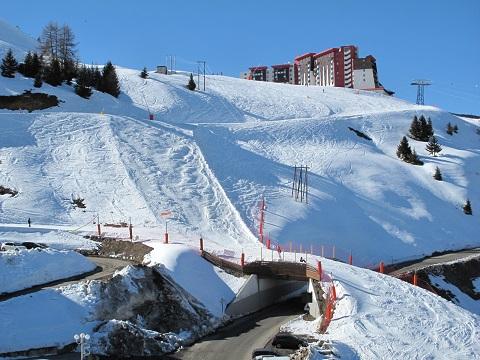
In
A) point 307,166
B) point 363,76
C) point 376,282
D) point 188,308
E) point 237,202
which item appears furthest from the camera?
point 363,76

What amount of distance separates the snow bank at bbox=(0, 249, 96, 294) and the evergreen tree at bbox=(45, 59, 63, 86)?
34591 millimetres

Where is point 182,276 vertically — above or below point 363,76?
below

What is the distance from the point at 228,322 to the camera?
23156mm

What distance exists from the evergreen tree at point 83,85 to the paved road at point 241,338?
34810 mm

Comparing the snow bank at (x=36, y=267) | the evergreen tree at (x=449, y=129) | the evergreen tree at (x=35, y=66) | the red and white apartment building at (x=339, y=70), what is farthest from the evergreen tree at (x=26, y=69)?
the red and white apartment building at (x=339, y=70)

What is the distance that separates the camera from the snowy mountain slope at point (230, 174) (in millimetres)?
35219

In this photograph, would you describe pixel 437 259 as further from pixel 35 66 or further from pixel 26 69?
pixel 26 69

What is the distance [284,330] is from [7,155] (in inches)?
1024

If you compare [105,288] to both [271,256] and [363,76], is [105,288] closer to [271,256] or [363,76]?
[271,256]

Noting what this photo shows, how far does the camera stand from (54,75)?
2135 inches

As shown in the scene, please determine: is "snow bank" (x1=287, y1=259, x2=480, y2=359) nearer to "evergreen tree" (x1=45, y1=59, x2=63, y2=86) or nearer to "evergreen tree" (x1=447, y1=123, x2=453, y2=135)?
"evergreen tree" (x1=45, y1=59, x2=63, y2=86)

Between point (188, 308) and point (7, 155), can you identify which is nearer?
point (188, 308)

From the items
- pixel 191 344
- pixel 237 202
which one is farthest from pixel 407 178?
pixel 191 344

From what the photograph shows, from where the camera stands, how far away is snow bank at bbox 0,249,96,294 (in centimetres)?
2044
